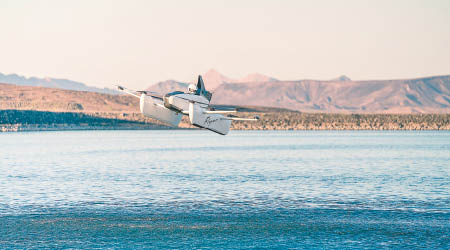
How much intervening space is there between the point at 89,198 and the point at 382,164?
132ft

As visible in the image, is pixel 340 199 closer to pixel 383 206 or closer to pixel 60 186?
pixel 383 206

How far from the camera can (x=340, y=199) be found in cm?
4191

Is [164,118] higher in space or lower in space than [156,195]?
higher

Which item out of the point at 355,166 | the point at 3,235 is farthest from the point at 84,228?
the point at 355,166

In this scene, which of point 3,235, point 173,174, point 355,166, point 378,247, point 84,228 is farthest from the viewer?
point 355,166

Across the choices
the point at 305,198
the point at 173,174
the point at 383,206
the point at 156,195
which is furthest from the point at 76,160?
the point at 383,206

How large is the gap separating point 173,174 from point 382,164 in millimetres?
25009

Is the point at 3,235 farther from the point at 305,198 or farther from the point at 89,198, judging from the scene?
the point at 305,198

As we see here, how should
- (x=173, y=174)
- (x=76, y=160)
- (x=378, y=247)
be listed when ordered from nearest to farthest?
(x=378, y=247)
(x=173, y=174)
(x=76, y=160)

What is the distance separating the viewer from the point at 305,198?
42.5m

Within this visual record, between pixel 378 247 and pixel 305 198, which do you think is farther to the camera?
pixel 305 198

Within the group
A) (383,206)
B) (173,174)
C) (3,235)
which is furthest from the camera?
(173,174)

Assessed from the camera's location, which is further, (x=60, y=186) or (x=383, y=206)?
(x=60, y=186)

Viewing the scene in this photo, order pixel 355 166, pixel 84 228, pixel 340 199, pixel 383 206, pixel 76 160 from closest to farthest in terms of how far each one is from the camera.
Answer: pixel 84 228
pixel 383 206
pixel 340 199
pixel 355 166
pixel 76 160
